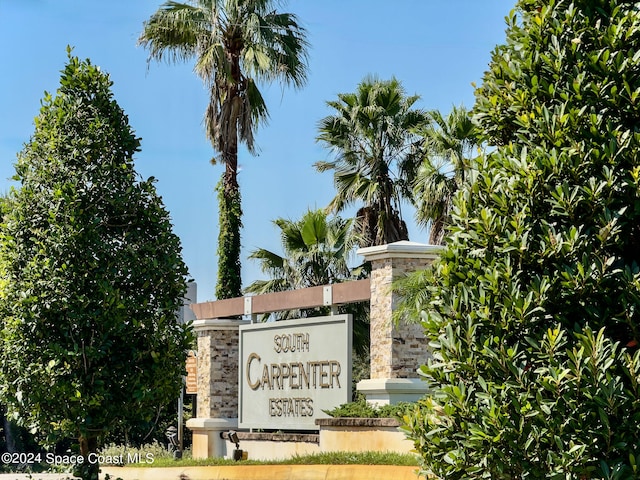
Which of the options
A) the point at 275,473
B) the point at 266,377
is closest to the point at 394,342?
the point at 275,473

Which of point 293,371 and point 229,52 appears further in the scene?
point 229,52

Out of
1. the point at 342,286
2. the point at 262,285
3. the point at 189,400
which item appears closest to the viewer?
the point at 342,286

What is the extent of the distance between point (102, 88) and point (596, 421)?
26.9 ft

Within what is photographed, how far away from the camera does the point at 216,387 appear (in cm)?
2495

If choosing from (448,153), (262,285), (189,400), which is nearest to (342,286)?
(448,153)

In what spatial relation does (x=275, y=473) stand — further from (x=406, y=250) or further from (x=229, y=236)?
(x=229, y=236)

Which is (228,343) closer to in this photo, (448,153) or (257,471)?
(448,153)

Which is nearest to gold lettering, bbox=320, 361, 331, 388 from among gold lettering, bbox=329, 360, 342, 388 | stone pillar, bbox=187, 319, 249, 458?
gold lettering, bbox=329, 360, 342, 388

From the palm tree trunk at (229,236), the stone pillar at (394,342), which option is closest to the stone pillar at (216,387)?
the palm tree trunk at (229,236)

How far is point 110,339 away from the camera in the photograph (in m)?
11.6

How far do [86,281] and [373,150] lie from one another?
15021 millimetres

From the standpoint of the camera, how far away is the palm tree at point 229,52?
26.6 m

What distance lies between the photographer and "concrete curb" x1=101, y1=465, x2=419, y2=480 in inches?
529

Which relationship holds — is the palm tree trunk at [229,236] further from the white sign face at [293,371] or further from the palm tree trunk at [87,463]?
the palm tree trunk at [87,463]
